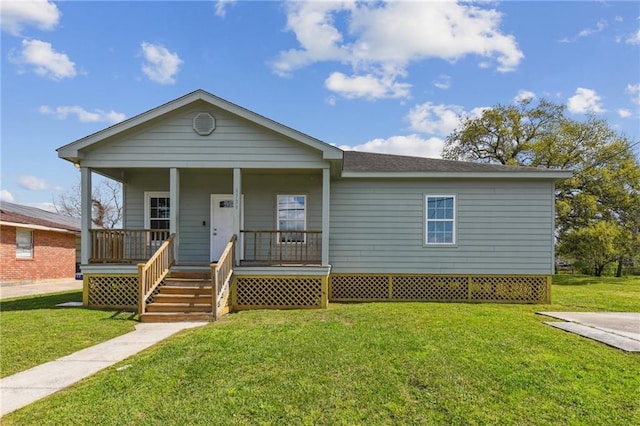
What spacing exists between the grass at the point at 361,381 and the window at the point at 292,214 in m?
4.75

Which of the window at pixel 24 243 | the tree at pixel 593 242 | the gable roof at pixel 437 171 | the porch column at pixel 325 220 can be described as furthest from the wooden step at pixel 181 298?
the tree at pixel 593 242

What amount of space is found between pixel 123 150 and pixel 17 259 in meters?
11.5

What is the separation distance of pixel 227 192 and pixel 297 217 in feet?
7.34

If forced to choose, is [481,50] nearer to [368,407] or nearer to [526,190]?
[526,190]

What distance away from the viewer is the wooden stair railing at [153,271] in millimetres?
7619

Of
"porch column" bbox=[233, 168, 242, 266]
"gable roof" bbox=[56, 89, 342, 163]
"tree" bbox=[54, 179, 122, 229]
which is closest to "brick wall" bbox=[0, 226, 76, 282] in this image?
"gable roof" bbox=[56, 89, 342, 163]

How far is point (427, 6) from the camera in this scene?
9266 mm

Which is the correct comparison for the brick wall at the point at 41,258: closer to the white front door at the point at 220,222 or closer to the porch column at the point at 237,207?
the white front door at the point at 220,222

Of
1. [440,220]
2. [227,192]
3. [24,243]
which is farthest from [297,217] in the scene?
[24,243]

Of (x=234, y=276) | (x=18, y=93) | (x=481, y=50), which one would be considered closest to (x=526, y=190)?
(x=481, y=50)

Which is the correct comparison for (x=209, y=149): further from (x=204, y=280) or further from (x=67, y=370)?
(x=67, y=370)

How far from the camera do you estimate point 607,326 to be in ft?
22.5

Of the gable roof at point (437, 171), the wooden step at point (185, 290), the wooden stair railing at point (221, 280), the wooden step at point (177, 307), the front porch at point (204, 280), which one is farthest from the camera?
the gable roof at point (437, 171)

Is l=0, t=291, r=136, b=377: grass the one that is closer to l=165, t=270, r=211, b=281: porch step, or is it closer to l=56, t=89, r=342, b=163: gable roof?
l=165, t=270, r=211, b=281: porch step
